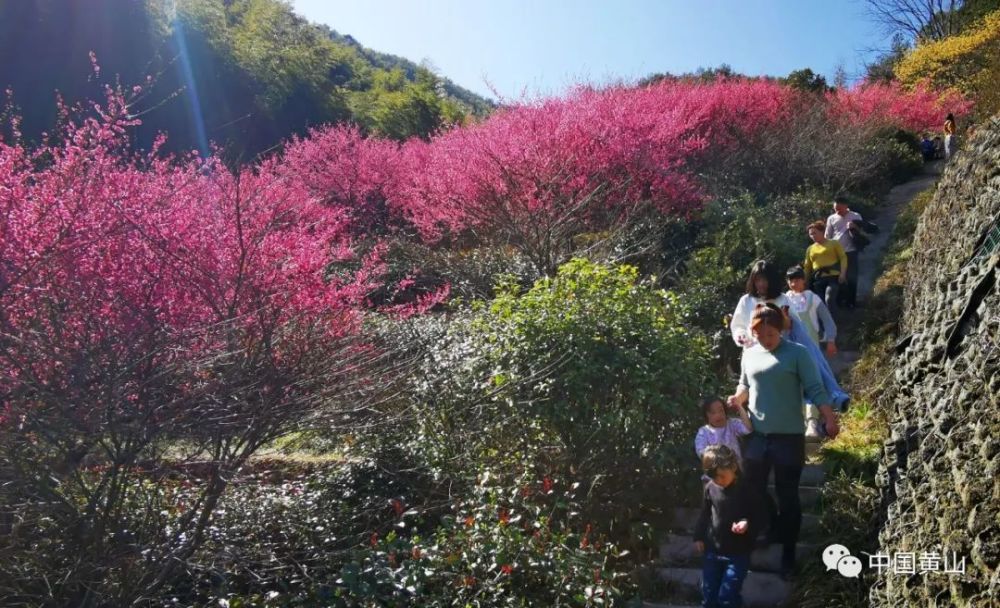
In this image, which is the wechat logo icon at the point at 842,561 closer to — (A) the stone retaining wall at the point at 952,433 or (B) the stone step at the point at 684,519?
(A) the stone retaining wall at the point at 952,433

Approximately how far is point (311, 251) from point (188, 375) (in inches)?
85.6

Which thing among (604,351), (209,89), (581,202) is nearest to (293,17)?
(209,89)

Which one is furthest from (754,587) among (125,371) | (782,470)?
(125,371)

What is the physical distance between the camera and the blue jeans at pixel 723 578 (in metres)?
3.59

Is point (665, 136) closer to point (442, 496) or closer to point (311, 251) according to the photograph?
point (311, 251)

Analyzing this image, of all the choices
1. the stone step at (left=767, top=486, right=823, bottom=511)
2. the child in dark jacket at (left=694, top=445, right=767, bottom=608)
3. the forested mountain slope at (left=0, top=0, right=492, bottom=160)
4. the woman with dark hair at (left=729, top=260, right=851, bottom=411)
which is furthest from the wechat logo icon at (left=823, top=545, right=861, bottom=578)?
the forested mountain slope at (left=0, top=0, right=492, bottom=160)

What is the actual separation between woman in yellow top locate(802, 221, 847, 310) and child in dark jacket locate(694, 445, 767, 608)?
13.5 ft

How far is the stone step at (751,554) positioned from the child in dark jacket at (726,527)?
1.72ft

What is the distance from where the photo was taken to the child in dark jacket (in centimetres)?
358

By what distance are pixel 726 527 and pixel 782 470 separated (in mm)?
553

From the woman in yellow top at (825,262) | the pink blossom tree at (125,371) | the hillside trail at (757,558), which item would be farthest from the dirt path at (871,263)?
the pink blossom tree at (125,371)

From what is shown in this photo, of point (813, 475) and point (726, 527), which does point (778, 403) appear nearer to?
point (726, 527)

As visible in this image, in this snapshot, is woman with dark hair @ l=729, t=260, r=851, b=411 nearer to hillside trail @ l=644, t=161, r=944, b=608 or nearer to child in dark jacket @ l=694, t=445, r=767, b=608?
hillside trail @ l=644, t=161, r=944, b=608

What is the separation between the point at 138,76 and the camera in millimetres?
17797
